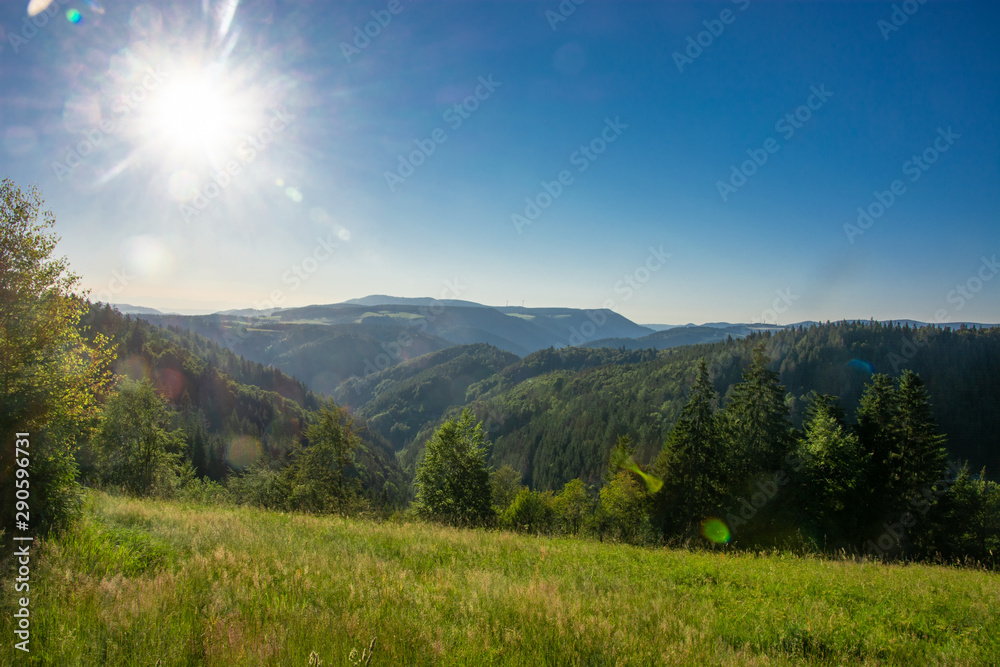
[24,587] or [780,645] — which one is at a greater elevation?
[24,587]

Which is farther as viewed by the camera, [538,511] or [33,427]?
[538,511]

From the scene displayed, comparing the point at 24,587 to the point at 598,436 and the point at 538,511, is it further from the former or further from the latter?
the point at 598,436

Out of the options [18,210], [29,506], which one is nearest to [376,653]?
[29,506]

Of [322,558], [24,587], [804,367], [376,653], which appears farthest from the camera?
[804,367]

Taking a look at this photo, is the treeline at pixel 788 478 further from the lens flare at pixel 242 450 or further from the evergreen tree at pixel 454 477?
the lens flare at pixel 242 450

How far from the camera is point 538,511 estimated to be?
157 ft

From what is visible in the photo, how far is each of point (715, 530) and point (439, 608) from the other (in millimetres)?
30169

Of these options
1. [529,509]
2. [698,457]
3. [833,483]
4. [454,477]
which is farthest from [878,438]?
[529,509]

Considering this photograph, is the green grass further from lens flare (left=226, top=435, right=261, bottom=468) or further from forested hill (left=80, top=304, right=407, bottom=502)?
forested hill (left=80, top=304, right=407, bottom=502)

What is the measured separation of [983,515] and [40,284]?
57310mm

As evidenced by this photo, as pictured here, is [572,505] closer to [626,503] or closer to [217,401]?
[626,503]

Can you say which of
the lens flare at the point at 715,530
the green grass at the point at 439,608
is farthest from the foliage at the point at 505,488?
the green grass at the point at 439,608

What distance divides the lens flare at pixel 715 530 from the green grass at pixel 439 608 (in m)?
21.6

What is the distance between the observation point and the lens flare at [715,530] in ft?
90.2
